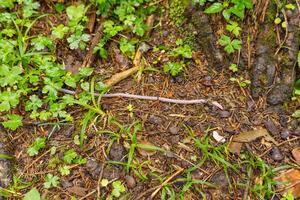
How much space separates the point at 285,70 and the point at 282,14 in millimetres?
390

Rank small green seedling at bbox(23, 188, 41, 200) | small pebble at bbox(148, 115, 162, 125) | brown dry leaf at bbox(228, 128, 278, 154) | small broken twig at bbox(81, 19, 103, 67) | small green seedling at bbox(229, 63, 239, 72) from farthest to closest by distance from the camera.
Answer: small broken twig at bbox(81, 19, 103, 67)
small green seedling at bbox(229, 63, 239, 72)
small pebble at bbox(148, 115, 162, 125)
brown dry leaf at bbox(228, 128, 278, 154)
small green seedling at bbox(23, 188, 41, 200)

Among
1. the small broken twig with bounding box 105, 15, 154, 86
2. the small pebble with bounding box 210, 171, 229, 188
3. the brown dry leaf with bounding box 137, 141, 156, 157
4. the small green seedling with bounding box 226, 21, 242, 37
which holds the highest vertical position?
the small green seedling with bounding box 226, 21, 242, 37

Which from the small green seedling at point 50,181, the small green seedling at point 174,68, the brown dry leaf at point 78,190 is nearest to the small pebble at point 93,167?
the brown dry leaf at point 78,190

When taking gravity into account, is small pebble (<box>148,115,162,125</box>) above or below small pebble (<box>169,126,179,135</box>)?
above

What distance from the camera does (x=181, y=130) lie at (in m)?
2.74

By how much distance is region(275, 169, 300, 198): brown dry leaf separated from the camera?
255cm

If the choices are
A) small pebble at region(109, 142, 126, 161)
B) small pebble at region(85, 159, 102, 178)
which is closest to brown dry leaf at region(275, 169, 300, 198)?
small pebble at region(109, 142, 126, 161)

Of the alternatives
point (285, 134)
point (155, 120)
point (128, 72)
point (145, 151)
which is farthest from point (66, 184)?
point (285, 134)

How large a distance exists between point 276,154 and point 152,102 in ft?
3.01

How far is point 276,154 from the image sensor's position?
266cm

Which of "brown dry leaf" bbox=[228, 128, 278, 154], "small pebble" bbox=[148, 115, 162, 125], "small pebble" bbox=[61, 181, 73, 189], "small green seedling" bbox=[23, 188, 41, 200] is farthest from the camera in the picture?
"small pebble" bbox=[148, 115, 162, 125]

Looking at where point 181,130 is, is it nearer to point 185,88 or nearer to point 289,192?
point 185,88

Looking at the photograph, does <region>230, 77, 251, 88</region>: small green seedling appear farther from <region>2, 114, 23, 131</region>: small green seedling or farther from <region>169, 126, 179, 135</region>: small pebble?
<region>2, 114, 23, 131</region>: small green seedling

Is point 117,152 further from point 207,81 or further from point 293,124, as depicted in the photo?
point 293,124
